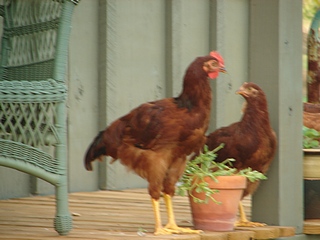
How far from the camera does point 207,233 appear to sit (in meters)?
4.26

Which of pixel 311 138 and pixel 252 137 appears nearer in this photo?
pixel 252 137

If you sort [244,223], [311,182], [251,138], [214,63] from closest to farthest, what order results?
[214,63] < [251,138] < [244,223] < [311,182]

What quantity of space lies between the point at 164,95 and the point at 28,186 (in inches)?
50.9

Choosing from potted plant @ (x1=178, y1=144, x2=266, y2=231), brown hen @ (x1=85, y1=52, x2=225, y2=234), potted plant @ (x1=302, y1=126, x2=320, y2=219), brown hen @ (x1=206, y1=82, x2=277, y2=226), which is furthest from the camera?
potted plant @ (x1=302, y1=126, x2=320, y2=219)

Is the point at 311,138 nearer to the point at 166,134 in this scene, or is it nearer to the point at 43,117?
the point at 166,134

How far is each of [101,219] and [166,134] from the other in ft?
2.76

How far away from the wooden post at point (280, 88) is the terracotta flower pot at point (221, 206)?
1.20 ft

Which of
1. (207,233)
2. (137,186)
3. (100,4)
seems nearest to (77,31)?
(100,4)

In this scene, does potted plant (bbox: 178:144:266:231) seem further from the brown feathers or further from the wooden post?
the wooden post

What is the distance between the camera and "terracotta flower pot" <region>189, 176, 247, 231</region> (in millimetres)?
4340

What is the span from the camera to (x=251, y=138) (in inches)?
176

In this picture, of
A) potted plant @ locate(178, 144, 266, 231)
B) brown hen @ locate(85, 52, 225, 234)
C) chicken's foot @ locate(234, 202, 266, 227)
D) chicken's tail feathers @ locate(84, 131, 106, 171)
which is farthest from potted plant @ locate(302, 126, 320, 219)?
chicken's tail feathers @ locate(84, 131, 106, 171)

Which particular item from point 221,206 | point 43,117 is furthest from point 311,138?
point 43,117

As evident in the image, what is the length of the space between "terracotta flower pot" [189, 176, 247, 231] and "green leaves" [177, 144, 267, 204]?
1.0 inches
